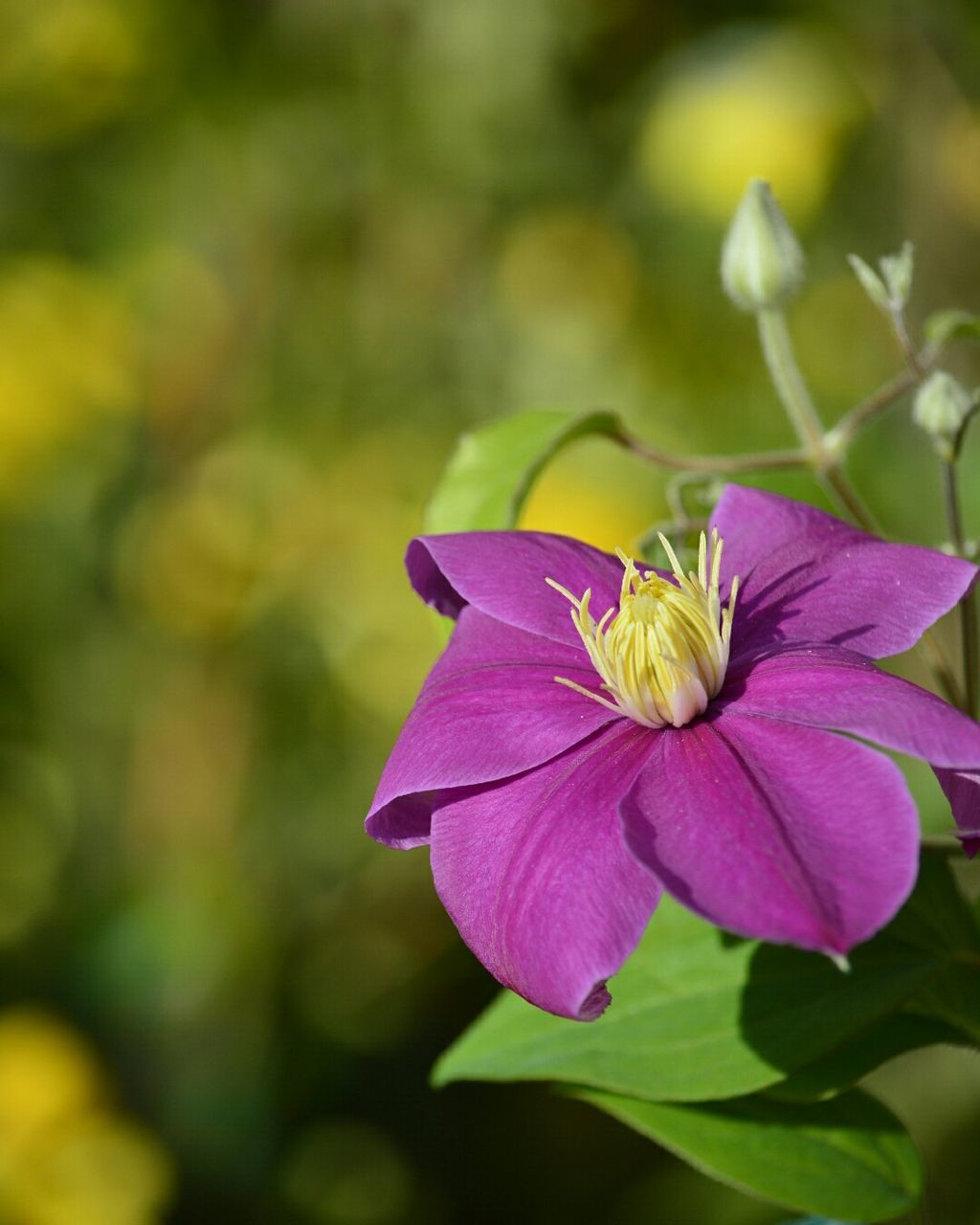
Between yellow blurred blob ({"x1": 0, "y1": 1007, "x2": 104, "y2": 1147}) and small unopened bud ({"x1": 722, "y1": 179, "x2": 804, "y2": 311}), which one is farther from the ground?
small unopened bud ({"x1": 722, "y1": 179, "x2": 804, "y2": 311})

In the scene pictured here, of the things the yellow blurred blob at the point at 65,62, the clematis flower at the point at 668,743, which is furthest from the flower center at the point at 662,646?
the yellow blurred blob at the point at 65,62

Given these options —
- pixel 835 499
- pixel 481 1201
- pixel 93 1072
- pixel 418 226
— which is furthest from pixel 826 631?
pixel 418 226

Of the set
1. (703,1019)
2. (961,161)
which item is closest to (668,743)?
(703,1019)

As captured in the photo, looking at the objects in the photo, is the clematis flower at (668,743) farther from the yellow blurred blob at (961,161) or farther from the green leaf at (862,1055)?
the yellow blurred blob at (961,161)

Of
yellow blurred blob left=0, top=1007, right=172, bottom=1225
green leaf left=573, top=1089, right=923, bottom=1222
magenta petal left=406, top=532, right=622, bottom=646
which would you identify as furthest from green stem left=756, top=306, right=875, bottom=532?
yellow blurred blob left=0, top=1007, right=172, bottom=1225

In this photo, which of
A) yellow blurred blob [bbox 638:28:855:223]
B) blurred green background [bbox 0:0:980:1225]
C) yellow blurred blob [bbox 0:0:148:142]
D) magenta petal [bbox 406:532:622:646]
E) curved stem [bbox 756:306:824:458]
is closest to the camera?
magenta petal [bbox 406:532:622:646]

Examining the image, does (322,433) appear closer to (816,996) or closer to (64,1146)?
(64,1146)

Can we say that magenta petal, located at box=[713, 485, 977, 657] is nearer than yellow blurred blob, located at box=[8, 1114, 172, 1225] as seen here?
Yes

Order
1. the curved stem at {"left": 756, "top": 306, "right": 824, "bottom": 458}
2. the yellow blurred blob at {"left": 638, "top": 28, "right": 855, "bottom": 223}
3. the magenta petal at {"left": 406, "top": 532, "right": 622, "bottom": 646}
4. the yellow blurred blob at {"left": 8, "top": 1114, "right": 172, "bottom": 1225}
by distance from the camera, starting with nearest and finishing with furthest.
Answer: the magenta petal at {"left": 406, "top": 532, "right": 622, "bottom": 646} → the curved stem at {"left": 756, "top": 306, "right": 824, "bottom": 458} → the yellow blurred blob at {"left": 8, "top": 1114, "right": 172, "bottom": 1225} → the yellow blurred blob at {"left": 638, "top": 28, "right": 855, "bottom": 223}

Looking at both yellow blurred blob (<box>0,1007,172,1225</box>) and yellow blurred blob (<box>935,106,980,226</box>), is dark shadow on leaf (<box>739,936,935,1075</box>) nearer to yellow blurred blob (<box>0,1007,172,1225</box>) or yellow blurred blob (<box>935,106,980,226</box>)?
yellow blurred blob (<box>0,1007,172,1225</box>)
